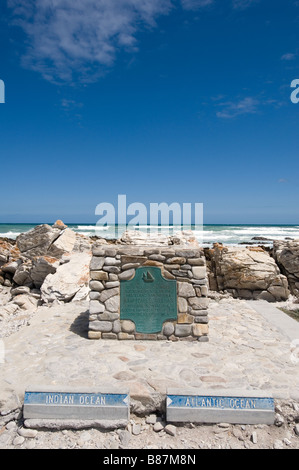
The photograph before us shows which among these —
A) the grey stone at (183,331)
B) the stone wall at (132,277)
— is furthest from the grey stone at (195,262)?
the grey stone at (183,331)

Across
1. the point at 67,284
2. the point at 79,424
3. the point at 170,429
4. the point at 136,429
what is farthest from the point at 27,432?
the point at 67,284

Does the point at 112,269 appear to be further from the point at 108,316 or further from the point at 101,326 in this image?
the point at 101,326

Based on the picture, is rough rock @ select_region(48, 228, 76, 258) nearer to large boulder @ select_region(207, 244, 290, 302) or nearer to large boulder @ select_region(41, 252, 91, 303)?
large boulder @ select_region(41, 252, 91, 303)

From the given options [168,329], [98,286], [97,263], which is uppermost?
[97,263]

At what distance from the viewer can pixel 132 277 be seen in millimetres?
5188

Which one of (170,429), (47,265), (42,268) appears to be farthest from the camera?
(42,268)

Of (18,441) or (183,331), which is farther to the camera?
(183,331)

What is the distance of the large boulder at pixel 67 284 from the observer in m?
7.84

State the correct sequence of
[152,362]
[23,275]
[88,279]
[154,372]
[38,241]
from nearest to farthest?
[154,372] < [152,362] < [88,279] < [23,275] < [38,241]

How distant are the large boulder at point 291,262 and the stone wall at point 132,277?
16.7 feet

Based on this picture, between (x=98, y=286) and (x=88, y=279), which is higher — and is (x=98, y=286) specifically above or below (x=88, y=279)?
above

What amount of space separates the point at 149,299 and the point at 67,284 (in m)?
3.64
